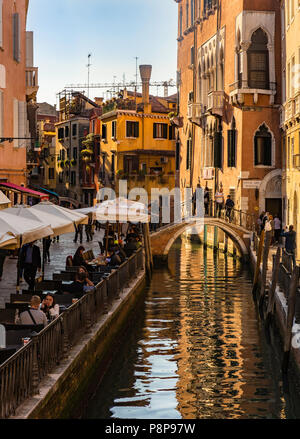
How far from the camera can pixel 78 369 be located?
10.8 m

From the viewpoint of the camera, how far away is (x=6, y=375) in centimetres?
727

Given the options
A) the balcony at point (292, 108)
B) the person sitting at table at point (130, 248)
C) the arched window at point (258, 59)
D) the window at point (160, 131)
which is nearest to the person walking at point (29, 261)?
the person sitting at table at point (130, 248)

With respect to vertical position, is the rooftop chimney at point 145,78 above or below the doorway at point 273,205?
above

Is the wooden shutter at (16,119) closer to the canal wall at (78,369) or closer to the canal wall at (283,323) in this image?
the canal wall at (78,369)

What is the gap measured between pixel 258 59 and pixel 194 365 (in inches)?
901

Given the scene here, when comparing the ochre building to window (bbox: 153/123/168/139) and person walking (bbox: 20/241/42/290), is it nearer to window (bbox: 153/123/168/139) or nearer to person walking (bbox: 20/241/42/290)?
window (bbox: 153/123/168/139)

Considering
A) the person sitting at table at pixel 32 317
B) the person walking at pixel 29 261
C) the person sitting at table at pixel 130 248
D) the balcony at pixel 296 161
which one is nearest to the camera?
the person sitting at table at pixel 32 317

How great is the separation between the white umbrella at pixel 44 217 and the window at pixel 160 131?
140 ft

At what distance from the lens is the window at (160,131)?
58.2 meters

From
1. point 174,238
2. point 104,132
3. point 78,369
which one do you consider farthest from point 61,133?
point 78,369

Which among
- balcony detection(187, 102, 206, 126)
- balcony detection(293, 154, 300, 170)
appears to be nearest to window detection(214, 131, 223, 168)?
balcony detection(187, 102, 206, 126)

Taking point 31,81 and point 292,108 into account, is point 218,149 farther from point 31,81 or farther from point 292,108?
point 31,81

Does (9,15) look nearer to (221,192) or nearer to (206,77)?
(221,192)
